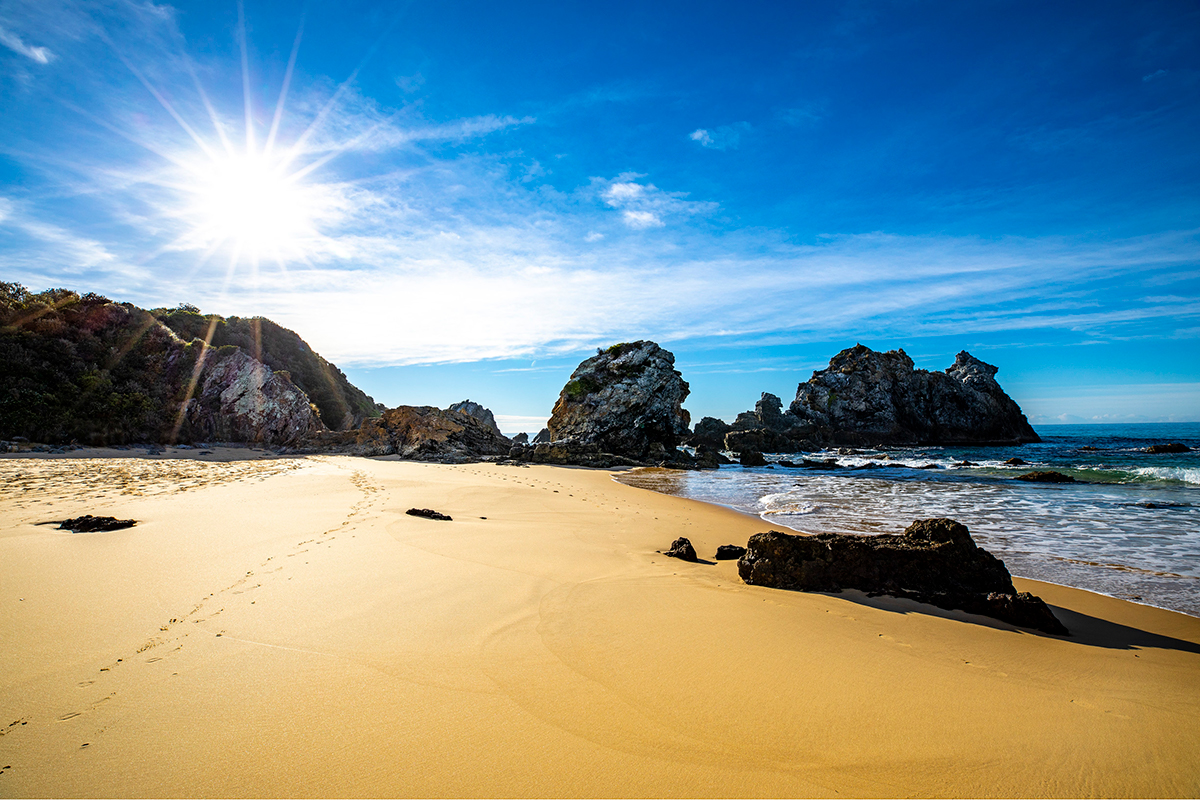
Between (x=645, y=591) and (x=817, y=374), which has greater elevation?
(x=817, y=374)

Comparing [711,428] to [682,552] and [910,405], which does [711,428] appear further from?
[682,552]

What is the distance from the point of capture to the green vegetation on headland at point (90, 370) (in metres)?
17.9

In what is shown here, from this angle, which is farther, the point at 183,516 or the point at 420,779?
the point at 183,516

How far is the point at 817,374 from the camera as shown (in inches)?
2274

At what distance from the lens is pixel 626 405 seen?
30391mm

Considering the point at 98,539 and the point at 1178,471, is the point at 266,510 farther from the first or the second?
the point at 1178,471

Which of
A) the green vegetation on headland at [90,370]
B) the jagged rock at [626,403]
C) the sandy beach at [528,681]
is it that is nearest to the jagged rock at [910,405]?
the jagged rock at [626,403]

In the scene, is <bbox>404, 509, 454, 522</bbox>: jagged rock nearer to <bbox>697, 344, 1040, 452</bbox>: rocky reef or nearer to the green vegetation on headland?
the green vegetation on headland

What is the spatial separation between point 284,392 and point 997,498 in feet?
109

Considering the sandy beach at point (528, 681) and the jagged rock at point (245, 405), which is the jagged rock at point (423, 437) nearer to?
the jagged rock at point (245, 405)

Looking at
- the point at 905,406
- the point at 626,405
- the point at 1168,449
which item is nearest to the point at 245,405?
the point at 626,405

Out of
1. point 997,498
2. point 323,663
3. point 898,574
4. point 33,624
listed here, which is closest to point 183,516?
point 33,624

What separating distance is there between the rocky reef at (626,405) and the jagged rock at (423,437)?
378 cm

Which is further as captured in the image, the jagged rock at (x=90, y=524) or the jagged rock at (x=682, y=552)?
the jagged rock at (x=682, y=552)
